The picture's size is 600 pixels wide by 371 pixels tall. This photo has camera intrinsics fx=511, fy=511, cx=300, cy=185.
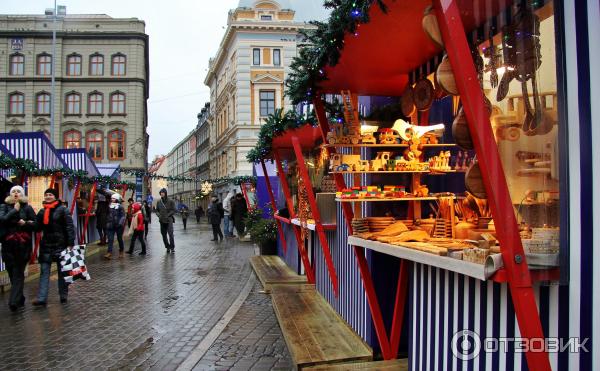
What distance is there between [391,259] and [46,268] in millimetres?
5686

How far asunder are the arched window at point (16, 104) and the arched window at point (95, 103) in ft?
18.3

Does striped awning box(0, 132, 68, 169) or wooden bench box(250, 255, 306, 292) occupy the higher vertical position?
striped awning box(0, 132, 68, 169)

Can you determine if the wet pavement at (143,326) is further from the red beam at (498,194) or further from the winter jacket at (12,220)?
the red beam at (498,194)

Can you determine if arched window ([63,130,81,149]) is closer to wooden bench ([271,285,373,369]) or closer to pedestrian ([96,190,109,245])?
pedestrian ([96,190,109,245])

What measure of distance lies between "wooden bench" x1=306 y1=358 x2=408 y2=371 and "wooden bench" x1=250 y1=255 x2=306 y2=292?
430 cm

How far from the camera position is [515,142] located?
110 inches

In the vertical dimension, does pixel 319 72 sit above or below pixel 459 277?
above

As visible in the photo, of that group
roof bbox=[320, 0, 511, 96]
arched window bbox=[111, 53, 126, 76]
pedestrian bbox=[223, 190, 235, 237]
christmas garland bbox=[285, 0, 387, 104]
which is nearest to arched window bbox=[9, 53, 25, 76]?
arched window bbox=[111, 53, 126, 76]

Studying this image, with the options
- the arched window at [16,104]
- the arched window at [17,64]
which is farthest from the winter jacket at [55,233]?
the arched window at [17,64]

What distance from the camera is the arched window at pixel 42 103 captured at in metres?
44.9

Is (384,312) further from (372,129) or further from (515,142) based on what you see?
(515,142)

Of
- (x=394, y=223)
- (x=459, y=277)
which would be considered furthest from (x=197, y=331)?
(x=459, y=277)

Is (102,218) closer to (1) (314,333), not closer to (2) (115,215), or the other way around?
(2) (115,215)

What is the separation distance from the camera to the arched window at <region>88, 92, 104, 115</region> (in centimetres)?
4559
